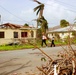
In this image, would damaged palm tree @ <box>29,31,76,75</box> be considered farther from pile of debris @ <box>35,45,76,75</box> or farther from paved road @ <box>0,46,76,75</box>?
paved road @ <box>0,46,76,75</box>

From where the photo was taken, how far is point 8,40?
120ft

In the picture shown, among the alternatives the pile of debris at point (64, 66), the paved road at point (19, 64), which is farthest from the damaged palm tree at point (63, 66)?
the paved road at point (19, 64)

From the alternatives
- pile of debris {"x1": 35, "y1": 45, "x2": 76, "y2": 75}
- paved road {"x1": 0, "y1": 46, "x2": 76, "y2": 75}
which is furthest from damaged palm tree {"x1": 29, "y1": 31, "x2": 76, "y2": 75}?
paved road {"x1": 0, "y1": 46, "x2": 76, "y2": 75}

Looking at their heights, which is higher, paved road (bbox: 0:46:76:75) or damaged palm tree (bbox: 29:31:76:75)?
damaged palm tree (bbox: 29:31:76:75)

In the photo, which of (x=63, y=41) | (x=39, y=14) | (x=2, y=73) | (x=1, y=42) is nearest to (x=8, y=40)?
(x=1, y=42)

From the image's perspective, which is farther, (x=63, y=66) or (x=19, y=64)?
(x=19, y=64)

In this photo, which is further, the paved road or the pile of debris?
the paved road

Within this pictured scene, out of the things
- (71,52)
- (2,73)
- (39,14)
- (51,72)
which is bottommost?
(2,73)

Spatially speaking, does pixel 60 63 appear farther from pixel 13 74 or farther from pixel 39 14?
pixel 39 14

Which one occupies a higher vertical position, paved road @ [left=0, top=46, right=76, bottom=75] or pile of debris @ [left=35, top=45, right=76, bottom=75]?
pile of debris @ [left=35, top=45, right=76, bottom=75]

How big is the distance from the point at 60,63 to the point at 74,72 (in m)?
0.50

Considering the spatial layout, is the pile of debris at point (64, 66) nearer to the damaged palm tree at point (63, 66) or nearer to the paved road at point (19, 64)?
the damaged palm tree at point (63, 66)

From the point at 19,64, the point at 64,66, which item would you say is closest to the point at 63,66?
the point at 64,66

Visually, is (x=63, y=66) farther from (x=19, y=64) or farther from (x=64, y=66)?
(x=19, y=64)
